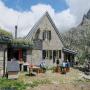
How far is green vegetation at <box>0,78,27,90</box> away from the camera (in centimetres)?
3100

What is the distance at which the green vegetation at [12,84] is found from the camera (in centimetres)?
3100

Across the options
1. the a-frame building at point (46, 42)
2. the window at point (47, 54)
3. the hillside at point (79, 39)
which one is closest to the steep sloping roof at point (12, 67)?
the a-frame building at point (46, 42)

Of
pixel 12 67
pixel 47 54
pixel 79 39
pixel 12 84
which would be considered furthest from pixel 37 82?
pixel 79 39

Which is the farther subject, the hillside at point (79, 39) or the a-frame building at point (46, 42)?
the hillside at point (79, 39)

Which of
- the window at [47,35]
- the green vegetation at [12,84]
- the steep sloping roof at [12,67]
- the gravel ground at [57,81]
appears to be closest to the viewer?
the green vegetation at [12,84]

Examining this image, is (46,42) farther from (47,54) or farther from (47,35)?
(47,54)

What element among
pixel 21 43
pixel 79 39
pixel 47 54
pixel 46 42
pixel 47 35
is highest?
pixel 79 39

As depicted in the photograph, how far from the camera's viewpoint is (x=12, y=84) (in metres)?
32.3

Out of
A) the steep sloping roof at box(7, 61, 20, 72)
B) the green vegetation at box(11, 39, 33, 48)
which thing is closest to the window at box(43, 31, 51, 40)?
the green vegetation at box(11, 39, 33, 48)

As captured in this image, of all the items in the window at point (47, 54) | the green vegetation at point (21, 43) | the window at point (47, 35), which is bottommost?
the window at point (47, 54)

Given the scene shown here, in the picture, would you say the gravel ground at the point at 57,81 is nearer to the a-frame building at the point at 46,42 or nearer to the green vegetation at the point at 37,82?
the green vegetation at the point at 37,82

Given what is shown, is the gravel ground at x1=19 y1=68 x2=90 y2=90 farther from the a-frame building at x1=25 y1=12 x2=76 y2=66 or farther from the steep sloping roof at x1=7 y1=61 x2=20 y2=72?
the a-frame building at x1=25 y1=12 x2=76 y2=66

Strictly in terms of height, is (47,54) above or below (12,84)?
above

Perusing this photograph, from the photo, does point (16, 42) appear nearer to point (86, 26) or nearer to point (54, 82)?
point (54, 82)
